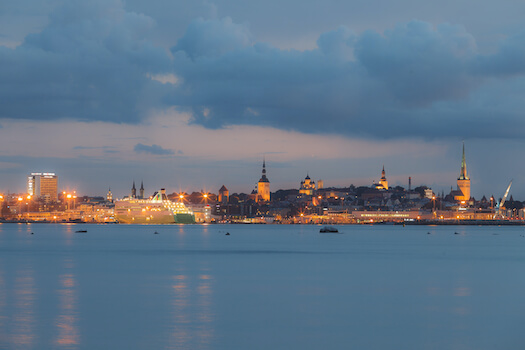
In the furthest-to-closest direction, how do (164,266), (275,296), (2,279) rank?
(164,266), (2,279), (275,296)

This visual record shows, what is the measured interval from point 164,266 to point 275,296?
20.1 metres

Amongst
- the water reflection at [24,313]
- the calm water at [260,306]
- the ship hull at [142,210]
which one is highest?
the ship hull at [142,210]

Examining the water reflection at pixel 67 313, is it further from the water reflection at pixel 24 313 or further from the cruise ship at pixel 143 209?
the cruise ship at pixel 143 209

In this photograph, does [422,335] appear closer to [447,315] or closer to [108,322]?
[447,315]

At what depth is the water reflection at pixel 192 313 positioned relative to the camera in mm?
21469

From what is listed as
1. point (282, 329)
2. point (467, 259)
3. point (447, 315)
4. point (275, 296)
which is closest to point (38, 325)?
point (282, 329)

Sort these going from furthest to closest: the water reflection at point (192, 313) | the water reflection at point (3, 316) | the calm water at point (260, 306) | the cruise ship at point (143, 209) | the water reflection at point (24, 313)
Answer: the cruise ship at point (143, 209) < the calm water at point (260, 306) < the water reflection at point (192, 313) < the water reflection at point (24, 313) < the water reflection at point (3, 316)

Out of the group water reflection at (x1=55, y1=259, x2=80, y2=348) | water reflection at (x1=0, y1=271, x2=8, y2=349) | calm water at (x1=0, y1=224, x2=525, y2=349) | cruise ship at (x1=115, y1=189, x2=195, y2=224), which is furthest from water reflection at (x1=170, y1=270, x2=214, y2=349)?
cruise ship at (x1=115, y1=189, x2=195, y2=224)

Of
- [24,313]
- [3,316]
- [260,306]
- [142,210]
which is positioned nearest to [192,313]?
[260,306]

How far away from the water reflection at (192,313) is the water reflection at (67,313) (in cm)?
294

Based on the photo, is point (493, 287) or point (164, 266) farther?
point (164, 266)

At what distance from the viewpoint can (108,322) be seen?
81.6 ft

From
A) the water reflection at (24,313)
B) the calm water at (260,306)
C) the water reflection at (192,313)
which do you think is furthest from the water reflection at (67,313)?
the water reflection at (192,313)

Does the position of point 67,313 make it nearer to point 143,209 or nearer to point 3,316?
point 3,316
